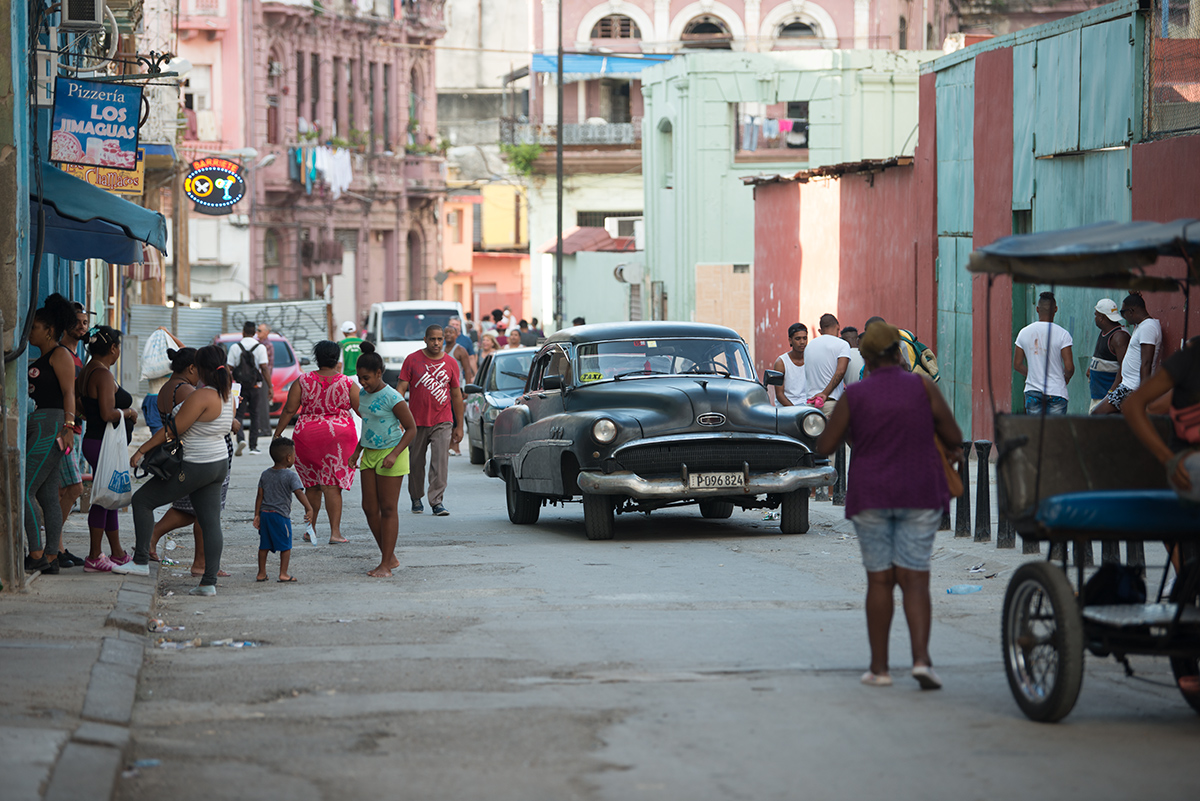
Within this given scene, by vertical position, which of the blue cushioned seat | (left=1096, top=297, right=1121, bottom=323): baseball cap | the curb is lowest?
the curb

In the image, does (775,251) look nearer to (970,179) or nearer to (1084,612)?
(970,179)

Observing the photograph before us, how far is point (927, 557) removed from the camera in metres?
7.44

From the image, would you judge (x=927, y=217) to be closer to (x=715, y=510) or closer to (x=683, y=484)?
(x=715, y=510)

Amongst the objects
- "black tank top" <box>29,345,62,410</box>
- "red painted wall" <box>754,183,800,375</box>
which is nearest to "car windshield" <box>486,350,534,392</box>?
"red painted wall" <box>754,183,800,375</box>

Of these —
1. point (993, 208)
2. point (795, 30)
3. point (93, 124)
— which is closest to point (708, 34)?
point (795, 30)

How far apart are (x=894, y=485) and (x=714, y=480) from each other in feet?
19.2

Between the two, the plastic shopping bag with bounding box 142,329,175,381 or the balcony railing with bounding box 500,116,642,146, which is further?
the balcony railing with bounding box 500,116,642,146

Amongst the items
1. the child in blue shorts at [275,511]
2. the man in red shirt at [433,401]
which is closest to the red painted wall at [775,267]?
the man in red shirt at [433,401]

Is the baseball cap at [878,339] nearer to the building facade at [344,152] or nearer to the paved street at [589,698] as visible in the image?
the paved street at [589,698]

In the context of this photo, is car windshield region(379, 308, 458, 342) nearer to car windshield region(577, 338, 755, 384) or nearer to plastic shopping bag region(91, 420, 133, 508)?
car windshield region(577, 338, 755, 384)

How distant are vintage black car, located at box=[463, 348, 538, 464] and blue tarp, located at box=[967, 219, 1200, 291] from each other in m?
14.1

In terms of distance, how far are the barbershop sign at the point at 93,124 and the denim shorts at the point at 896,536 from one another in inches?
362

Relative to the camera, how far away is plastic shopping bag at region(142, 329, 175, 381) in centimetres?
1855

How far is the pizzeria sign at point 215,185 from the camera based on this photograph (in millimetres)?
32719
